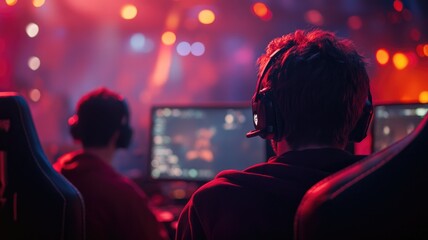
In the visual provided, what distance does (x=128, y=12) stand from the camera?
7.72 meters

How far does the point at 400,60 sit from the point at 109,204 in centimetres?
538

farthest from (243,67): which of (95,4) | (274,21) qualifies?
(95,4)

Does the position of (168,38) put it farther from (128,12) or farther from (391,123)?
(391,123)

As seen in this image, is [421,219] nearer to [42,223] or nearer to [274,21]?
[42,223]

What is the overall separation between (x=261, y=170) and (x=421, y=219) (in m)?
0.40

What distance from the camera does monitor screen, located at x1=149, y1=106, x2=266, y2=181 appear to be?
10.3 feet

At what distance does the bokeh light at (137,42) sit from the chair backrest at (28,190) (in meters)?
7.38

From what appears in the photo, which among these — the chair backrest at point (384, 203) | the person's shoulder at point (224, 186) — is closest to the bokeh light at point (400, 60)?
the person's shoulder at point (224, 186)

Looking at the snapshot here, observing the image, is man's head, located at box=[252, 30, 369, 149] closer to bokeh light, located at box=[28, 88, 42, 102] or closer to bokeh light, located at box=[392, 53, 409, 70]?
bokeh light, located at box=[392, 53, 409, 70]

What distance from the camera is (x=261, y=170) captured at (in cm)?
117

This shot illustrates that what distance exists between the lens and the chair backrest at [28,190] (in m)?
1.28

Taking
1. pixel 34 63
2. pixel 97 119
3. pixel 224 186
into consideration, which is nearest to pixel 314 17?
pixel 34 63

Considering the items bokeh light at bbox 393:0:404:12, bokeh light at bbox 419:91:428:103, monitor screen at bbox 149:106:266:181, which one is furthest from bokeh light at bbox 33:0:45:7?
bokeh light at bbox 419:91:428:103

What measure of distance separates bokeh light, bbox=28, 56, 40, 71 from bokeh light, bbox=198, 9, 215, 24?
2.12 m
